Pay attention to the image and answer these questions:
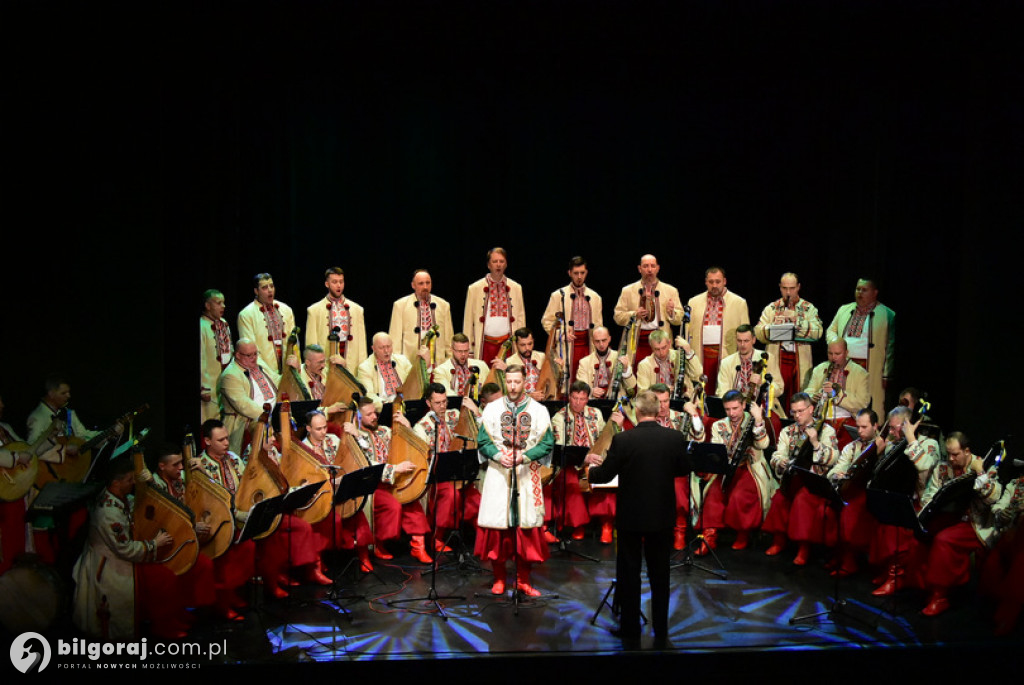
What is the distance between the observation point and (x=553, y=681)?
20.8 feet

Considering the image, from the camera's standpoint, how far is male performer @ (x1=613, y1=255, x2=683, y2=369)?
10609mm

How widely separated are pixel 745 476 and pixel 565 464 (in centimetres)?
174

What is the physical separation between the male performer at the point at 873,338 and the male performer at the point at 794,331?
313 millimetres

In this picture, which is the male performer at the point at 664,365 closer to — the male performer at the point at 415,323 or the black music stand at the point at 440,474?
the male performer at the point at 415,323

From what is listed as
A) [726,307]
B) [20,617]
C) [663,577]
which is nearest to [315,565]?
[20,617]

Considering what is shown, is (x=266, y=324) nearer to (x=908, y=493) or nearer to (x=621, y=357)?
(x=621, y=357)

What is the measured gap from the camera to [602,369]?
33.4 ft

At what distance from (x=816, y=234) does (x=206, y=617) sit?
26.9 ft

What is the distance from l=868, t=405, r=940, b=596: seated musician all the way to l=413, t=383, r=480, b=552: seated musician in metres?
3.38

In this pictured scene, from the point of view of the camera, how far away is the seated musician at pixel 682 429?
8648 mm

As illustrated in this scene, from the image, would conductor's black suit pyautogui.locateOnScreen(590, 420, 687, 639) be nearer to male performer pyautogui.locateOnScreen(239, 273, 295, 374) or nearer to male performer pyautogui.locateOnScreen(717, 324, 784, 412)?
male performer pyautogui.locateOnScreen(717, 324, 784, 412)

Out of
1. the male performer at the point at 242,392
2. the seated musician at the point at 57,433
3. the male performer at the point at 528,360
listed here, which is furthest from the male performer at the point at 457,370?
the seated musician at the point at 57,433

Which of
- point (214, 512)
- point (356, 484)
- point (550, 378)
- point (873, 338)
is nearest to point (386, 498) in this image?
point (356, 484)

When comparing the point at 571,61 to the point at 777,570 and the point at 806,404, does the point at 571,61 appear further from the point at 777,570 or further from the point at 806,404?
the point at 777,570
